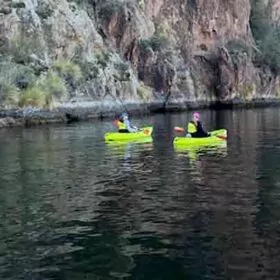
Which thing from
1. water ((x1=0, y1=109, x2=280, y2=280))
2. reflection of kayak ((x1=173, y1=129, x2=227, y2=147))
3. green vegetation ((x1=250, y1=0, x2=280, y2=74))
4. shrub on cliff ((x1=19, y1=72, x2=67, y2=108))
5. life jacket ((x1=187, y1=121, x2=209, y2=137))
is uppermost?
green vegetation ((x1=250, y1=0, x2=280, y2=74))

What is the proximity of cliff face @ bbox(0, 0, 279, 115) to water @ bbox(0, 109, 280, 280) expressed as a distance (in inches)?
1393

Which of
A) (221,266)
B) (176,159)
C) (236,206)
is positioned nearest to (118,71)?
(176,159)

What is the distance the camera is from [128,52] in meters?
91.0

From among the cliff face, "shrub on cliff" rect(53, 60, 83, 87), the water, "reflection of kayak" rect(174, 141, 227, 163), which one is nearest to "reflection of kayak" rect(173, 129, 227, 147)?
"reflection of kayak" rect(174, 141, 227, 163)

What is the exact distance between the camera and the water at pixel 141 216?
12516 millimetres

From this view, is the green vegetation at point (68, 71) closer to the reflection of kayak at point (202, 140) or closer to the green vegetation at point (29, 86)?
the green vegetation at point (29, 86)

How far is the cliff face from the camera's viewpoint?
216ft

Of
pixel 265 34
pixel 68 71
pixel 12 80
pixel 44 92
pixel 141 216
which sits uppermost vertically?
pixel 265 34

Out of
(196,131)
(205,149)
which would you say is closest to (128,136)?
(196,131)

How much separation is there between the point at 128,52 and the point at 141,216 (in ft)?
248

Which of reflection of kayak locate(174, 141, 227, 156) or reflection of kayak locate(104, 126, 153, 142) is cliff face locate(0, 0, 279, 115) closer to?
reflection of kayak locate(104, 126, 153, 142)

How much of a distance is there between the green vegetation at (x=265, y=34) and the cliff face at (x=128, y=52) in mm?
1536

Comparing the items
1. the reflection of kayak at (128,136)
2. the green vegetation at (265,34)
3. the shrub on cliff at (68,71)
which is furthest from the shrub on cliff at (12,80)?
the green vegetation at (265,34)

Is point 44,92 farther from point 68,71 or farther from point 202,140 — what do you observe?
point 202,140
